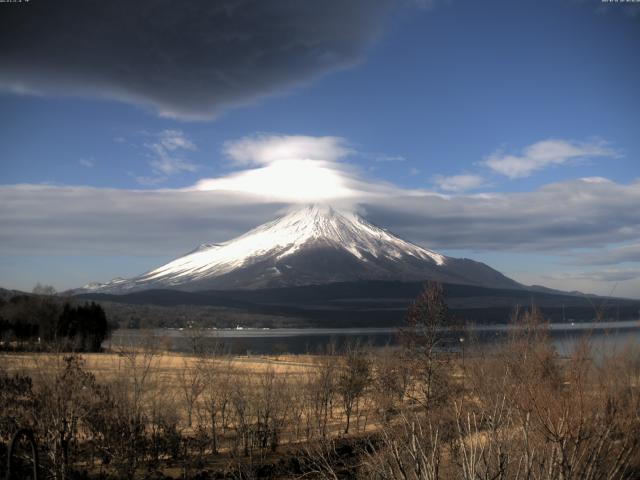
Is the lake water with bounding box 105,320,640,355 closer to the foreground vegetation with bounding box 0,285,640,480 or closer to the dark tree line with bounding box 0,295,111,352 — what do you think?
the foreground vegetation with bounding box 0,285,640,480

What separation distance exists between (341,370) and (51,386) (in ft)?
76.1

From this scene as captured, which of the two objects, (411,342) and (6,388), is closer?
(6,388)

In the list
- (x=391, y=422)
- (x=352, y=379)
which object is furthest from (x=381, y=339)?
(x=391, y=422)

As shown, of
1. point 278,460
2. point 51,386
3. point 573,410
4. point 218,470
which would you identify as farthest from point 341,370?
point 573,410

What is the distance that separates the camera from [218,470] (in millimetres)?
23266

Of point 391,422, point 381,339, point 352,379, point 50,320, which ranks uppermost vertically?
point 50,320

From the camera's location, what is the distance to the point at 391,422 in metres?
27.3

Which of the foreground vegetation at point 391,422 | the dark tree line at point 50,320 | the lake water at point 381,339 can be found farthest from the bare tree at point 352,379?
the dark tree line at point 50,320

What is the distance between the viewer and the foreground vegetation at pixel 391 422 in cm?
907

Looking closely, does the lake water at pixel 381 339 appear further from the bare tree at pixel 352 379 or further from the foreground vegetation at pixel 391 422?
the bare tree at pixel 352 379

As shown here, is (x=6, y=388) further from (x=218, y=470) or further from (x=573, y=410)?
(x=573, y=410)

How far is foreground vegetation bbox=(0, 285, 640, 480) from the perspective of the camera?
907 cm

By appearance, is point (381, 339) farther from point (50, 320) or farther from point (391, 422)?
point (391, 422)

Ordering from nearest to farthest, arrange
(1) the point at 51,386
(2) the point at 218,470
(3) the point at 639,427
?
1. (3) the point at 639,427
2. (1) the point at 51,386
3. (2) the point at 218,470
